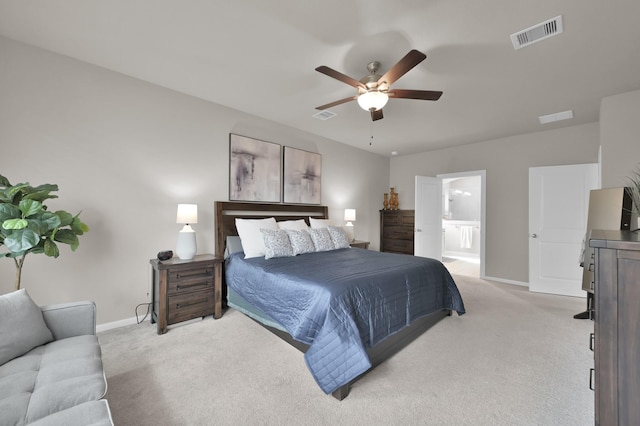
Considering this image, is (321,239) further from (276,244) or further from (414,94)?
(414,94)

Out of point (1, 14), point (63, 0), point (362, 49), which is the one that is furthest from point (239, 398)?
point (1, 14)

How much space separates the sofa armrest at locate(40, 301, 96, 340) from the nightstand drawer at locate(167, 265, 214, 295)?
0.99 meters

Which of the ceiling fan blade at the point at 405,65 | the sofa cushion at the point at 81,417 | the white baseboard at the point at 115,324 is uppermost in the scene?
the ceiling fan blade at the point at 405,65

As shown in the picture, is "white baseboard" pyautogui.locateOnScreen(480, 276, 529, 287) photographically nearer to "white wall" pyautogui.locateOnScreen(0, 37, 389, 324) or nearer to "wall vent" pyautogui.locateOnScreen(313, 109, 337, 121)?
"wall vent" pyautogui.locateOnScreen(313, 109, 337, 121)

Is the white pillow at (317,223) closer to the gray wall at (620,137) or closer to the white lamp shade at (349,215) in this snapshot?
the white lamp shade at (349,215)

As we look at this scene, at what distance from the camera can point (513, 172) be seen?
487 cm

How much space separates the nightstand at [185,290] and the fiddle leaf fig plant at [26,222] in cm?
91

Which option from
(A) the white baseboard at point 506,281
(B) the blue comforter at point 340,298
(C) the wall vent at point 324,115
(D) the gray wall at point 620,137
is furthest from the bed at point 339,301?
(A) the white baseboard at point 506,281

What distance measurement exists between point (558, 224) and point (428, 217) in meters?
2.00

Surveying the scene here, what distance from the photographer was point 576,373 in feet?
6.77

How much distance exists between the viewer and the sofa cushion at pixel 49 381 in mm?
1055

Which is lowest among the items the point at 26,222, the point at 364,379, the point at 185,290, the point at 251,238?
the point at 364,379

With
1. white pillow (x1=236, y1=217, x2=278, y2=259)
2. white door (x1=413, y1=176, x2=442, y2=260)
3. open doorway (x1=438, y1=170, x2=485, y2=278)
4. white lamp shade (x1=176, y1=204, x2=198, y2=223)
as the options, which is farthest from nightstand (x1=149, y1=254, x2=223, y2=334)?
open doorway (x1=438, y1=170, x2=485, y2=278)

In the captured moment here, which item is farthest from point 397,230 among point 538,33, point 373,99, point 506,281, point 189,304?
point 189,304
